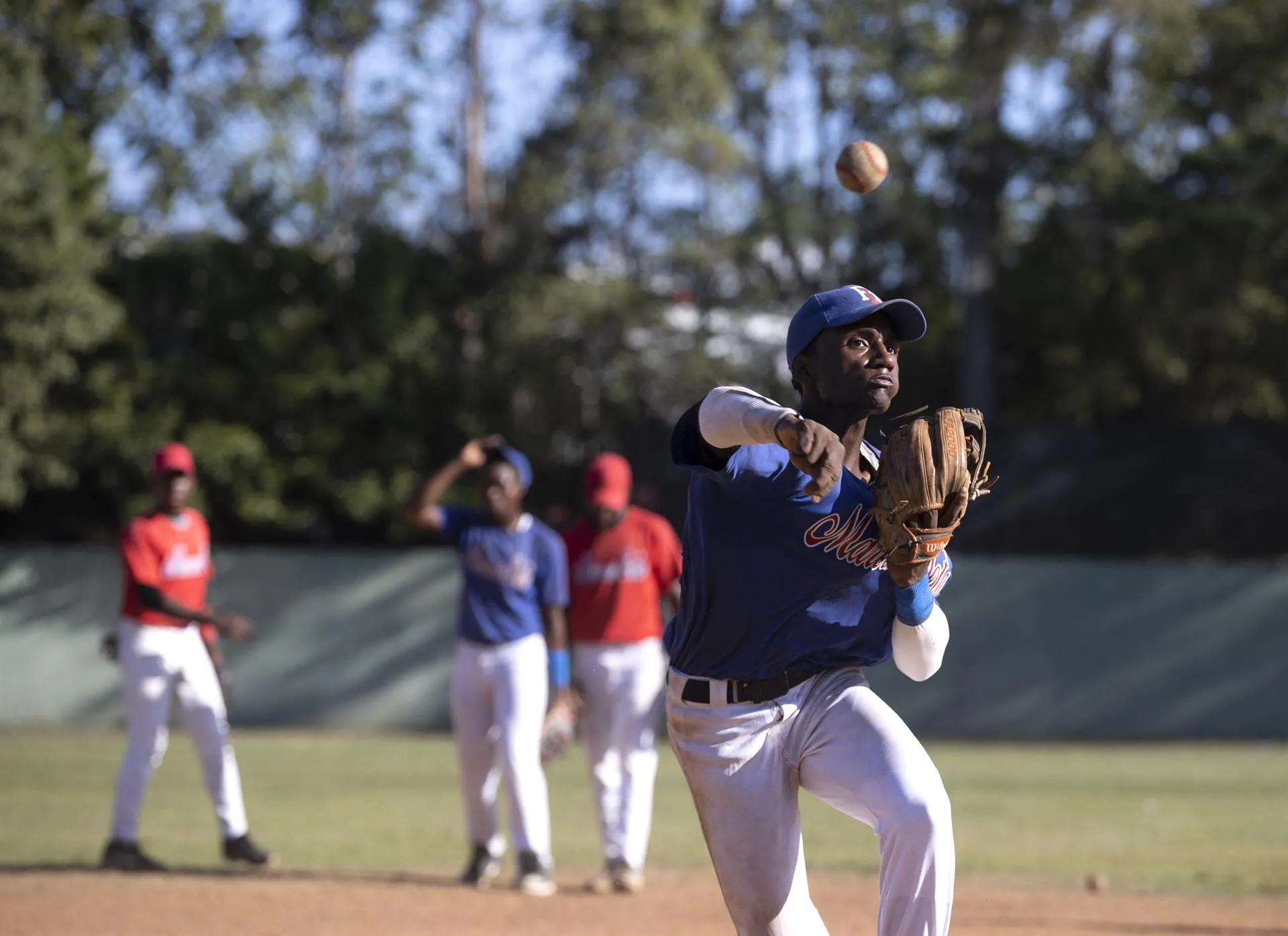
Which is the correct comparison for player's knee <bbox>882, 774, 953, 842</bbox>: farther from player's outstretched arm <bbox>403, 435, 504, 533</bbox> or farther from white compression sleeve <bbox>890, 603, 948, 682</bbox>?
player's outstretched arm <bbox>403, 435, 504, 533</bbox>

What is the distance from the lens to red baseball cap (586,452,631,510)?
30.9 feet

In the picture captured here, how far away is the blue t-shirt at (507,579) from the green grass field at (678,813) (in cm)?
173

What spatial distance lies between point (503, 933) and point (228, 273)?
1733cm

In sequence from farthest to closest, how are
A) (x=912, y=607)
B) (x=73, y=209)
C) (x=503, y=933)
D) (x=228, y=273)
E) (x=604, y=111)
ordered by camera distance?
(x=604, y=111) < (x=228, y=273) < (x=73, y=209) < (x=503, y=933) < (x=912, y=607)

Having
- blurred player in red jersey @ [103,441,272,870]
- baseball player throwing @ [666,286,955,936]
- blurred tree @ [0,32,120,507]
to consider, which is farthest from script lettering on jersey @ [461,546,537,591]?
blurred tree @ [0,32,120,507]

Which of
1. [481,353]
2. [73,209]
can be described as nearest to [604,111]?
[481,353]

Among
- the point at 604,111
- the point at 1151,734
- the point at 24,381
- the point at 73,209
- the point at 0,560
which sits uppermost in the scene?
the point at 604,111

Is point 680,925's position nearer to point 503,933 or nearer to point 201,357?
point 503,933

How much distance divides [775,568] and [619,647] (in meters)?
4.82

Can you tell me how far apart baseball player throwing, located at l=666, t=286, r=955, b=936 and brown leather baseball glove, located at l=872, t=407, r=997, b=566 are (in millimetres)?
109

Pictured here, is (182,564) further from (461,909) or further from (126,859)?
(461,909)

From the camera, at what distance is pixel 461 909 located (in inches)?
326

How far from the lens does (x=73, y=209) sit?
2177cm

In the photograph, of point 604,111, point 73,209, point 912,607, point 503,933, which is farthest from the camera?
point 604,111
